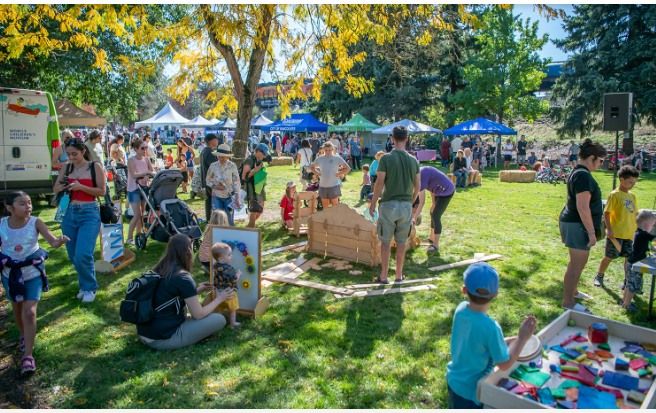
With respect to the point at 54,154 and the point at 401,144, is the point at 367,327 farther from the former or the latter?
the point at 54,154

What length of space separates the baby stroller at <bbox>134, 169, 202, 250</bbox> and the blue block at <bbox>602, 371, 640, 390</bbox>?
601 cm

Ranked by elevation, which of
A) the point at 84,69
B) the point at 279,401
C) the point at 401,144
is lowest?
the point at 279,401

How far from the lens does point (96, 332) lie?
4.89 m

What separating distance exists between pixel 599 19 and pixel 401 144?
91.0 feet

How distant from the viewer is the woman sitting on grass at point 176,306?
4.23 metres

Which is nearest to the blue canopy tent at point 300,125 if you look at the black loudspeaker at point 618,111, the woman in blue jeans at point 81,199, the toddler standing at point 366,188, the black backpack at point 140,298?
the toddler standing at point 366,188

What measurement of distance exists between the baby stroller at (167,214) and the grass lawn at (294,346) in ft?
1.40

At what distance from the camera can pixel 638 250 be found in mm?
5539

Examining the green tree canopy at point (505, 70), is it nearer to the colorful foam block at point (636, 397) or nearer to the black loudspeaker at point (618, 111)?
the black loudspeaker at point (618, 111)

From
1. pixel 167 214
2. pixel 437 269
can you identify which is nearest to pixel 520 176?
pixel 437 269

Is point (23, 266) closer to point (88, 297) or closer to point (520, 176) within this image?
point (88, 297)

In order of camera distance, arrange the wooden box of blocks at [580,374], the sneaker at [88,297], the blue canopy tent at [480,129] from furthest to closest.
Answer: the blue canopy tent at [480,129], the sneaker at [88,297], the wooden box of blocks at [580,374]

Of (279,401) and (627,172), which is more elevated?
(627,172)

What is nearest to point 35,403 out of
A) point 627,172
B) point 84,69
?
point 627,172
